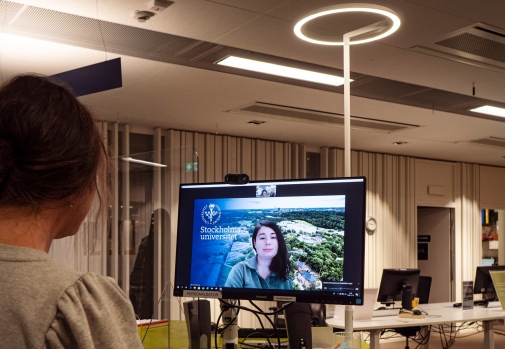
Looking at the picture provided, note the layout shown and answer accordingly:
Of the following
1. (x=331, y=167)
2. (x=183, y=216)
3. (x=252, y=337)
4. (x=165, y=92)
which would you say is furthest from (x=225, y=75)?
(x=331, y=167)

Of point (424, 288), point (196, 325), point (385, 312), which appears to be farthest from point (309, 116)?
point (196, 325)

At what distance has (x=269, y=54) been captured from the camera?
4.53 meters

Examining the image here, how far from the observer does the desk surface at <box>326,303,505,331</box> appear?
17.4ft

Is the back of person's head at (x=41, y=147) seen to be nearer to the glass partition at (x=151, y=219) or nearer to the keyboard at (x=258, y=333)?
the keyboard at (x=258, y=333)

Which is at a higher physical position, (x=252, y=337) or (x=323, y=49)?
(x=323, y=49)

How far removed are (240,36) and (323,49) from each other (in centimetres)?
65

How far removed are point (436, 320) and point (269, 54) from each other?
3.04m

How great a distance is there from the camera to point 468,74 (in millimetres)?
5023

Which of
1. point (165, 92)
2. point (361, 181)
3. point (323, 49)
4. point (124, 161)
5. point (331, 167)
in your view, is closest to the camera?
point (361, 181)

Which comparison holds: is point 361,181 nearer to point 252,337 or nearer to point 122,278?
point 252,337

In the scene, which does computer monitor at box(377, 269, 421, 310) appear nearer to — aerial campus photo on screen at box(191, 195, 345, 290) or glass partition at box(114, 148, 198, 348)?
glass partition at box(114, 148, 198, 348)

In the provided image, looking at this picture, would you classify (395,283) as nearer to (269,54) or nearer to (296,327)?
(269,54)

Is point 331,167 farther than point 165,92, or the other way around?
point 331,167

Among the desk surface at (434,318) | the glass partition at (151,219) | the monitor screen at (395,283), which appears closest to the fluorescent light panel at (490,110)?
the monitor screen at (395,283)
